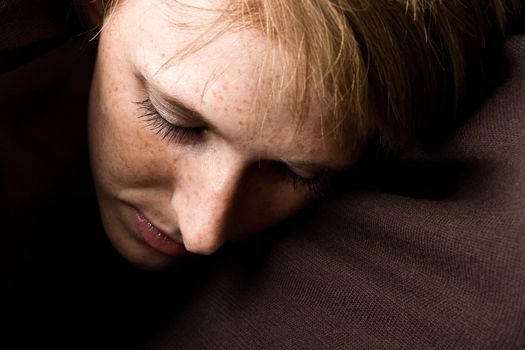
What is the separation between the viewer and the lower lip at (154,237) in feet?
3.33

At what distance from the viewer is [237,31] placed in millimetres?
763

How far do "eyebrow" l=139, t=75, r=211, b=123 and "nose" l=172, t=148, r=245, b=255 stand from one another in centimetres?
6

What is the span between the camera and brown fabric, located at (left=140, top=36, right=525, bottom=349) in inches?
31.6

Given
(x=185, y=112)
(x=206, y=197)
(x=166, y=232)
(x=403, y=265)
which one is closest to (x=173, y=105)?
(x=185, y=112)

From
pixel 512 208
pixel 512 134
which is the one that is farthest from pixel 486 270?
pixel 512 134

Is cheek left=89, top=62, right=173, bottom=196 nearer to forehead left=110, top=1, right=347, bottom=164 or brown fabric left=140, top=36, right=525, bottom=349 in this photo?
forehead left=110, top=1, right=347, bottom=164

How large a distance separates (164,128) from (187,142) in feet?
0.11

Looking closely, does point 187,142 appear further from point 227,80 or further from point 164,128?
point 227,80

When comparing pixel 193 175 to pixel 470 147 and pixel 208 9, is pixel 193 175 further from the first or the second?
pixel 470 147

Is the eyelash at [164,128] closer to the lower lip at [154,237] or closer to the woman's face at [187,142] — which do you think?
the woman's face at [187,142]

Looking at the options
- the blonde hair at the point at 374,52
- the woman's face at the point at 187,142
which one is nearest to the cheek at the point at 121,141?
the woman's face at the point at 187,142

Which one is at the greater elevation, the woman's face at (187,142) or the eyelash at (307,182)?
the woman's face at (187,142)

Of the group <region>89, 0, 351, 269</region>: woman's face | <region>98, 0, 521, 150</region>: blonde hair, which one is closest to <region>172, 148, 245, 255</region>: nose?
<region>89, 0, 351, 269</region>: woman's face

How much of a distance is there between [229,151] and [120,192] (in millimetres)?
227
